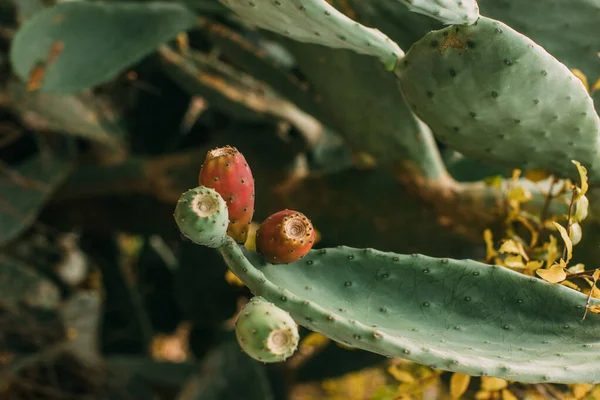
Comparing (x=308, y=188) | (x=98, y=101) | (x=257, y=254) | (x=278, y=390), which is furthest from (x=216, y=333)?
(x=257, y=254)

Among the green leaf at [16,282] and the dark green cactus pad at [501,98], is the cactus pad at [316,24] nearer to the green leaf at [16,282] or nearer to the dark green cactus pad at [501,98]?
→ the dark green cactus pad at [501,98]

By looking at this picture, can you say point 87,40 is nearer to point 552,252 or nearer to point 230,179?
point 230,179

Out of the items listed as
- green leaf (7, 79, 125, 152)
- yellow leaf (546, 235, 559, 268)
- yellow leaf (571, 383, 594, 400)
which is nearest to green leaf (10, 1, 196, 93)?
green leaf (7, 79, 125, 152)

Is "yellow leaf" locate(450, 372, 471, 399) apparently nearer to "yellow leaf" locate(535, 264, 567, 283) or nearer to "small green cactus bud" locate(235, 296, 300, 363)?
"yellow leaf" locate(535, 264, 567, 283)

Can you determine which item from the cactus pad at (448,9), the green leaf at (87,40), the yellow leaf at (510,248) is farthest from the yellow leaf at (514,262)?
the green leaf at (87,40)

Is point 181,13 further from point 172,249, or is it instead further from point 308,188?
point 172,249

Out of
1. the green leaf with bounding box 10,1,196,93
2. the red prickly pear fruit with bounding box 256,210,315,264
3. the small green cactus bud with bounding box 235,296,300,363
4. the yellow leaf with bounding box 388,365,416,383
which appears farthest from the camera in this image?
the green leaf with bounding box 10,1,196,93
